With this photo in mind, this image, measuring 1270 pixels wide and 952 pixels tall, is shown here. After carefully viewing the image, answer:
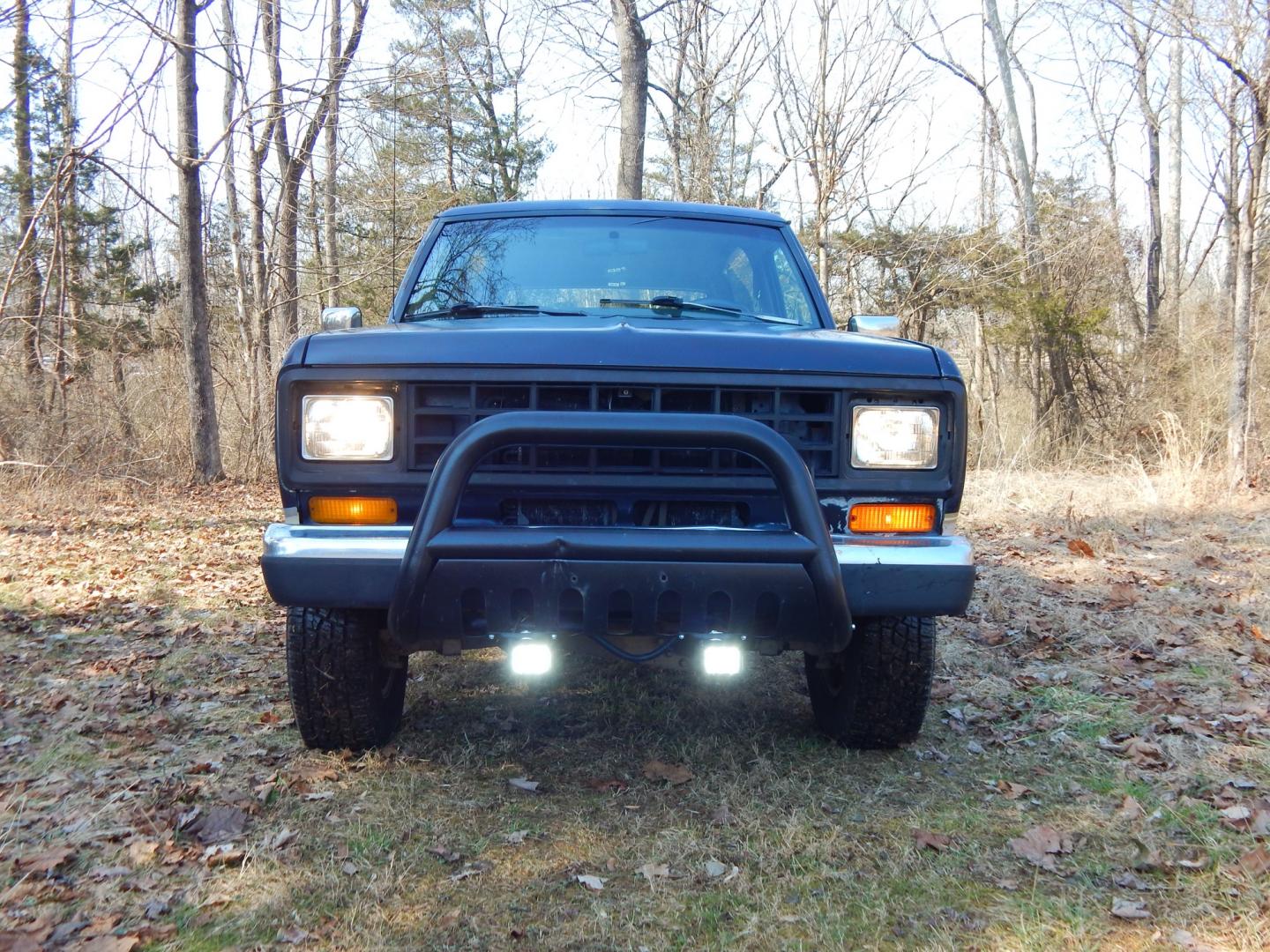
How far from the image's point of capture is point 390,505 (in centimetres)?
246

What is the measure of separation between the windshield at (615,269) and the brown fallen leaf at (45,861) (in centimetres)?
190

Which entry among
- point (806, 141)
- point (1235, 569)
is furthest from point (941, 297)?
→ point (1235, 569)

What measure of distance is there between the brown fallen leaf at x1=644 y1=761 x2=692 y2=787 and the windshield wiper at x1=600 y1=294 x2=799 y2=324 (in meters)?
1.51

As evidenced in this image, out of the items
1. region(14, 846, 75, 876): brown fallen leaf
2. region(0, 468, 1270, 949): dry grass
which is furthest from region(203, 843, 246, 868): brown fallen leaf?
region(14, 846, 75, 876): brown fallen leaf

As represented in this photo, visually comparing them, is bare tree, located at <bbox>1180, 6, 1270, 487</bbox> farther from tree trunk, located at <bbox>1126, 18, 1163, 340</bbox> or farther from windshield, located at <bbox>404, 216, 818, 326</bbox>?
windshield, located at <bbox>404, 216, 818, 326</bbox>

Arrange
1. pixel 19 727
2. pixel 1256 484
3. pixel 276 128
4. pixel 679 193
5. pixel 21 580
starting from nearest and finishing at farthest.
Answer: pixel 19 727 < pixel 21 580 < pixel 1256 484 < pixel 276 128 < pixel 679 193

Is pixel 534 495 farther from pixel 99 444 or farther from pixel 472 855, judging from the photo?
pixel 99 444

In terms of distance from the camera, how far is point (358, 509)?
8.07ft

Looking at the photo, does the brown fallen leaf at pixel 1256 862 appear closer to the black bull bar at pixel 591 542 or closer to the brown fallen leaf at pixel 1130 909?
the brown fallen leaf at pixel 1130 909

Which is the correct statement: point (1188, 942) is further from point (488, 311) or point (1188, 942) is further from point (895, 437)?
point (488, 311)

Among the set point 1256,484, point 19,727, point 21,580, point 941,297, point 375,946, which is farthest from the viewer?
point 941,297

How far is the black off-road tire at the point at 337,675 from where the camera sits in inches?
104

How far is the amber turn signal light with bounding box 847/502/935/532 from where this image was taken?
2500 mm

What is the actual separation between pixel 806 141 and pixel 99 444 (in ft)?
28.1
